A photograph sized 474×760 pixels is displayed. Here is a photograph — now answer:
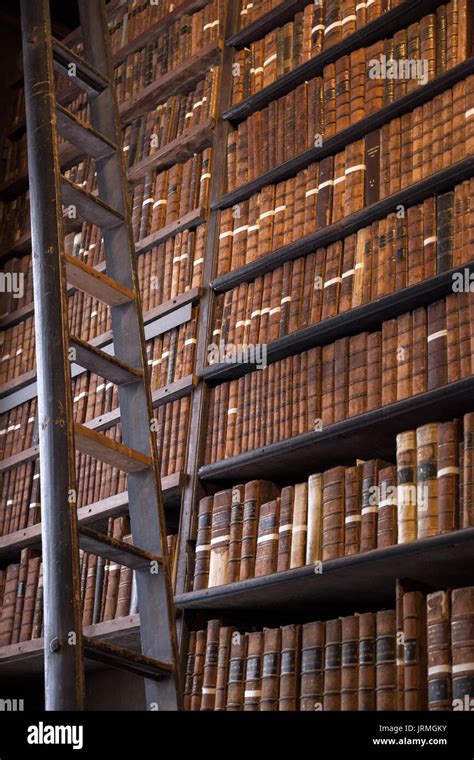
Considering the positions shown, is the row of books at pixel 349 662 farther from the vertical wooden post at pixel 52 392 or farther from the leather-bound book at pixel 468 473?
the vertical wooden post at pixel 52 392

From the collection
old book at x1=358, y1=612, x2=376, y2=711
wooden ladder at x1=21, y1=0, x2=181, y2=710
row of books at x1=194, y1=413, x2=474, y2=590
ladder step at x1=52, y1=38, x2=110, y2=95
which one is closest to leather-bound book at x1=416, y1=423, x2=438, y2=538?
row of books at x1=194, y1=413, x2=474, y2=590

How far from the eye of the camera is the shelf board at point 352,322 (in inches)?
109

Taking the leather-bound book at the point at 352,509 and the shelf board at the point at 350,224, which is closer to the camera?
the leather-bound book at the point at 352,509

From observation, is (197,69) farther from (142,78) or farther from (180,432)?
(180,432)

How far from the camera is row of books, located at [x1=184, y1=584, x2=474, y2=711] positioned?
7.84ft

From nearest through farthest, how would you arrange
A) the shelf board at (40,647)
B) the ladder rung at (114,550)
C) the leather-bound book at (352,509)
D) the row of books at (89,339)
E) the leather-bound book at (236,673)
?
the ladder rung at (114,550) → the leather-bound book at (352,509) → the leather-bound book at (236,673) → the shelf board at (40,647) → the row of books at (89,339)

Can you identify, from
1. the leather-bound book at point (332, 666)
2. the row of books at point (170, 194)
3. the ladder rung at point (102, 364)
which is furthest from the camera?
the row of books at point (170, 194)

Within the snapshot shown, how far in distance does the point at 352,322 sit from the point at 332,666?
0.85 metres

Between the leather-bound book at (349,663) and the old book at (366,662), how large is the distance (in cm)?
2

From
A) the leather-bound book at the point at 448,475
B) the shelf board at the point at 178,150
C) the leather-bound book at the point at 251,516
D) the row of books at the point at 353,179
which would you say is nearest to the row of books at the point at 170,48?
the shelf board at the point at 178,150

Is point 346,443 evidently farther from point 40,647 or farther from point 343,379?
point 40,647

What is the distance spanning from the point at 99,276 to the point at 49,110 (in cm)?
35

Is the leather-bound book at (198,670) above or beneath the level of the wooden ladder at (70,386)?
beneath
